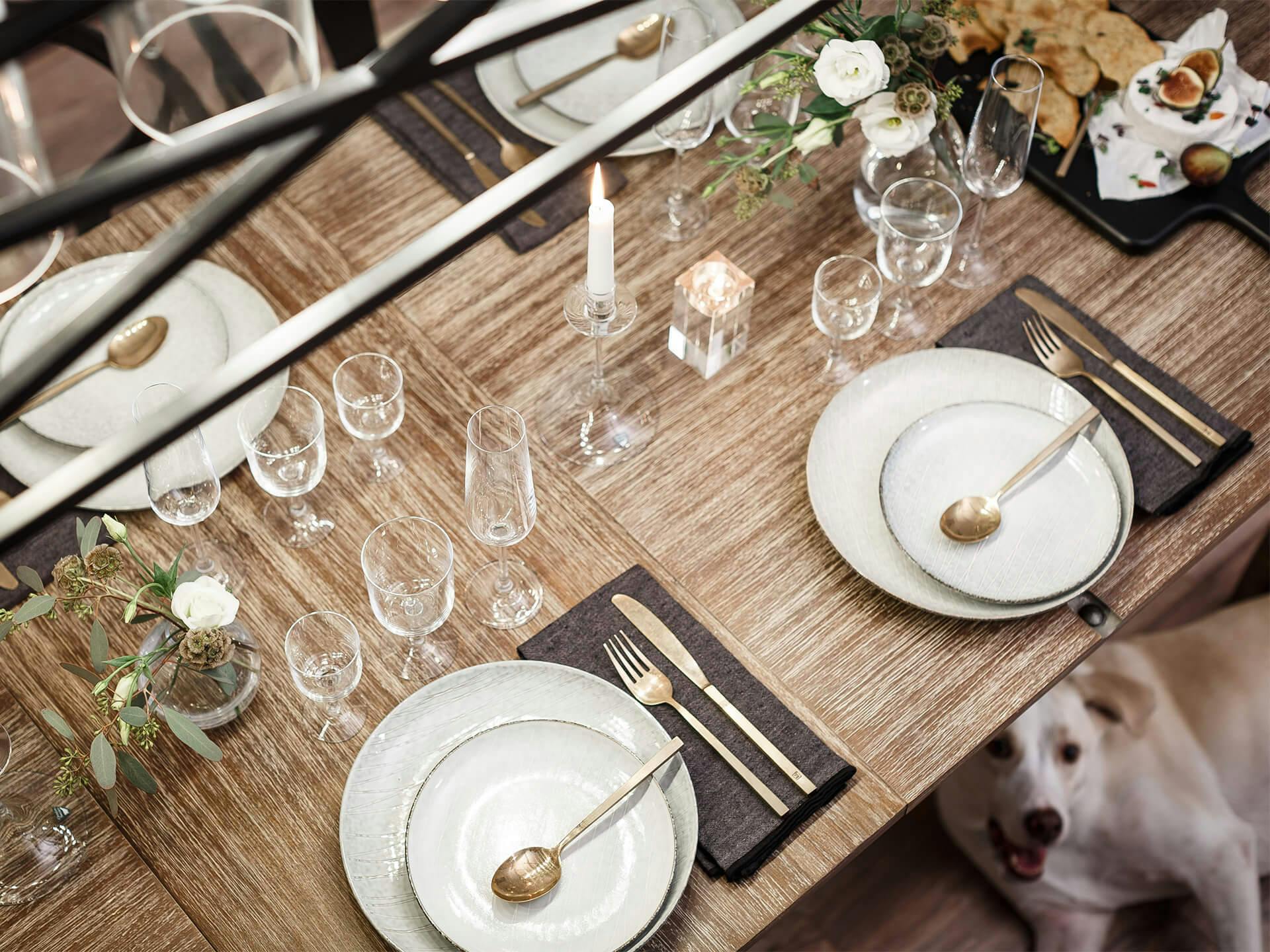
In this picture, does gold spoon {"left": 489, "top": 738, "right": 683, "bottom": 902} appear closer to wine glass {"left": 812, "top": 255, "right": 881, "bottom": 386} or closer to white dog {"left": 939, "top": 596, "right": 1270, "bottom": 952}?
wine glass {"left": 812, "top": 255, "right": 881, "bottom": 386}

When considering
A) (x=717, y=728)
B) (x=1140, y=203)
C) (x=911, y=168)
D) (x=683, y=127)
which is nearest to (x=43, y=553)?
(x=717, y=728)

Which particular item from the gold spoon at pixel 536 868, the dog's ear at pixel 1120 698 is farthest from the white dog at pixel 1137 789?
the gold spoon at pixel 536 868

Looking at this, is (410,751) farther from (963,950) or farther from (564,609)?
(963,950)

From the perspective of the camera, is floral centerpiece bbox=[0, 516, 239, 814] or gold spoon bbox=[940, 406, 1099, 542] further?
gold spoon bbox=[940, 406, 1099, 542]

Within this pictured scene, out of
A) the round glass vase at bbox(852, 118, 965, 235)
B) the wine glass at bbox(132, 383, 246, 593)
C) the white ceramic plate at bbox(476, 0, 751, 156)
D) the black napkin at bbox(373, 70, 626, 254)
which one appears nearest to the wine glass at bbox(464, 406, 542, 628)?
the wine glass at bbox(132, 383, 246, 593)

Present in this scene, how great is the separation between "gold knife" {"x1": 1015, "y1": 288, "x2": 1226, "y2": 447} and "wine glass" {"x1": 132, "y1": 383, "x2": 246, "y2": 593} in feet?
2.88

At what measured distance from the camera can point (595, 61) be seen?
1544 millimetres

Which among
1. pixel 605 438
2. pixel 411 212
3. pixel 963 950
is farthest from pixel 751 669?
pixel 963 950

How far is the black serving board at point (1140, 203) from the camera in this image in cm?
146

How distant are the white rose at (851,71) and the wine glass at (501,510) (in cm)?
48

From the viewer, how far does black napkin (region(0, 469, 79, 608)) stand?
1204mm

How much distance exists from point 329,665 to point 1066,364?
2.69 ft

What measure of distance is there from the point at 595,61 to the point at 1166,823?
126 centimetres

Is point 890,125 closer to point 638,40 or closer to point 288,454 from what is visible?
point 638,40
